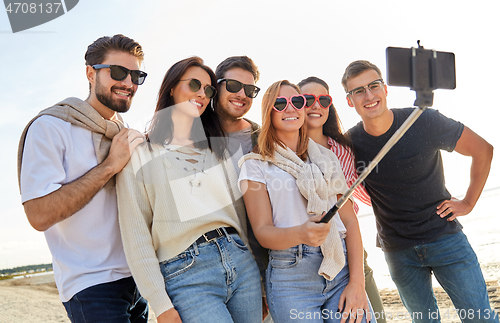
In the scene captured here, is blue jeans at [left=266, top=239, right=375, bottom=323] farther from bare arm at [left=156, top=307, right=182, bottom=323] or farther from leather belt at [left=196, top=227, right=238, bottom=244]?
A: bare arm at [left=156, top=307, right=182, bottom=323]

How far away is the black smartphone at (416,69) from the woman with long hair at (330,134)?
4.82ft

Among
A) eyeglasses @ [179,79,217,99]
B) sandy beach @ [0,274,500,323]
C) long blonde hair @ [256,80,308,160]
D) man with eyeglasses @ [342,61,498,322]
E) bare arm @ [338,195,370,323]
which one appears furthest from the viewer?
sandy beach @ [0,274,500,323]

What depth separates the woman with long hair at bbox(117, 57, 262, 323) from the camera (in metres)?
2.31

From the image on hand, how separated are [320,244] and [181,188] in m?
0.97

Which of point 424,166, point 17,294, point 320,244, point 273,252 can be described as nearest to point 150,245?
point 273,252

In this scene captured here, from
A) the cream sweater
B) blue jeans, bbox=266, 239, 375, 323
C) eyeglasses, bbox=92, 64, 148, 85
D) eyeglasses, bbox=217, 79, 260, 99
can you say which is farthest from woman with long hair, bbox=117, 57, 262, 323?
eyeglasses, bbox=217, 79, 260, 99

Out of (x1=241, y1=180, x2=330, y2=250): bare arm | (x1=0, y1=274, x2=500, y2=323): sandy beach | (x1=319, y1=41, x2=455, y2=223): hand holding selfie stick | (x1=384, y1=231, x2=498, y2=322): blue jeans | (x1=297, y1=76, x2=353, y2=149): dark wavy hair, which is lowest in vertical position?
(x1=0, y1=274, x2=500, y2=323): sandy beach

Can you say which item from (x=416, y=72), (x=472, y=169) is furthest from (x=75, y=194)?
(x=472, y=169)

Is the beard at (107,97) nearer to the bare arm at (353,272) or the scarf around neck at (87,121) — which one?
the scarf around neck at (87,121)

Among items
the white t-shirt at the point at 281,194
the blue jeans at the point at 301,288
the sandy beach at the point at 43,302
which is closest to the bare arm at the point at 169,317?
the blue jeans at the point at 301,288

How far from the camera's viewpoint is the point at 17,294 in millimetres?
13062

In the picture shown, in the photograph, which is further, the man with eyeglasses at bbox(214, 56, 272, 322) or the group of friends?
the man with eyeglasses at bbox(214, 56, 272, 322)

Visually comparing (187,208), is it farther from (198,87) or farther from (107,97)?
(107,97)

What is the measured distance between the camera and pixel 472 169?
156 inches
